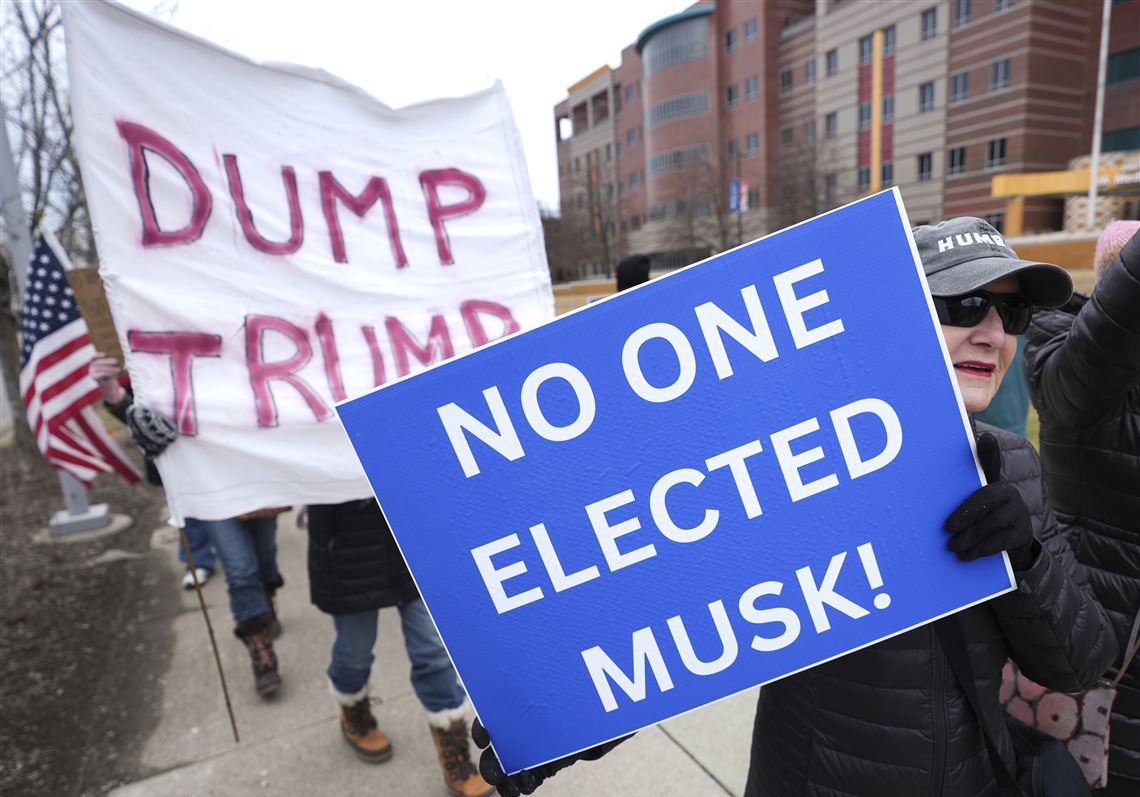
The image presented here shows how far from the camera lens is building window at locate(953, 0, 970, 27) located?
102ft

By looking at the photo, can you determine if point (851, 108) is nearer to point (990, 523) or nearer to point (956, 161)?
point (956, 161)

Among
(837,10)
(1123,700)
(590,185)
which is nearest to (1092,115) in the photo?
(837,10)

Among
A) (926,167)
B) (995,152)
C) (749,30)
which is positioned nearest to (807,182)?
(926,167)

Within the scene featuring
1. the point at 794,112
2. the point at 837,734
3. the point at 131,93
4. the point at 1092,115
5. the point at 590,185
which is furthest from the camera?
the point at 590,185

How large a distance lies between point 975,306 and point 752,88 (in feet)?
156

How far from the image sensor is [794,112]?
40.8 meters

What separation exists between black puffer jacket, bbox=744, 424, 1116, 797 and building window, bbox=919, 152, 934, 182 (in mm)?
40663

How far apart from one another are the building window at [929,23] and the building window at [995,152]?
6.09 metres

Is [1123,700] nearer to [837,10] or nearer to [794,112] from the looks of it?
[837,10]

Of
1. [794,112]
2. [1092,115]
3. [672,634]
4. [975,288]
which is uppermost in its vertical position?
[794,112]

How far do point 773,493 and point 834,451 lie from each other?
0.12 m

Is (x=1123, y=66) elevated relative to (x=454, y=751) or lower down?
elevated

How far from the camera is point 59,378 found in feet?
14.1

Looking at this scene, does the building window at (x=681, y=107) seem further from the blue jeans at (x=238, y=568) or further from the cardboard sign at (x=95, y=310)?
the blue jeans at (x=238, y=568)
